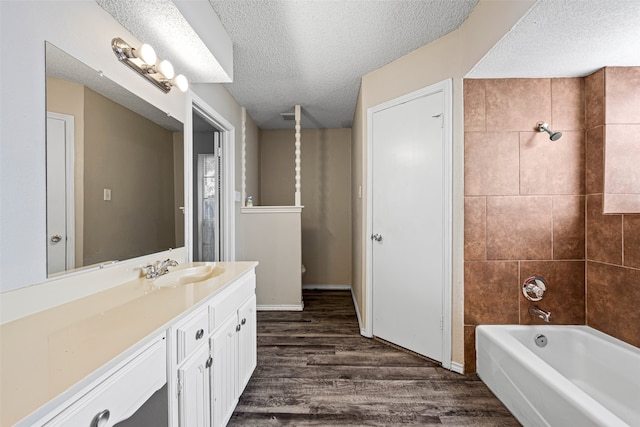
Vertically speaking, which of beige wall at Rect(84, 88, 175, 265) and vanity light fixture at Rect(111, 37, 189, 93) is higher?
Answer: vanity light fixture at Rect(111, 37, 189, 93)

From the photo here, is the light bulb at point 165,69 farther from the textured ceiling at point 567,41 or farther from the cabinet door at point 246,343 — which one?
the textured ceiling at point 567,41

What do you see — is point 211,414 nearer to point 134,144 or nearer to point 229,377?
point 229,377

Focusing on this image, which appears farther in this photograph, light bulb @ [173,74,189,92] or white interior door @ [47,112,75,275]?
light bulb @ [173,74,189,92]

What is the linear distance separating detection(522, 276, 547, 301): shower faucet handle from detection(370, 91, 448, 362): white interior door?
19.3 inches

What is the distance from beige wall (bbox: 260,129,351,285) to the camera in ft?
13.3

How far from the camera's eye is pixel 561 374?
164cm

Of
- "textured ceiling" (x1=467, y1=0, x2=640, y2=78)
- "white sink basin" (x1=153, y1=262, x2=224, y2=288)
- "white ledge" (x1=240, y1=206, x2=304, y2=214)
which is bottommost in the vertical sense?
"white sink basin" (x1=153, y1=262, x2=224, y2=288)

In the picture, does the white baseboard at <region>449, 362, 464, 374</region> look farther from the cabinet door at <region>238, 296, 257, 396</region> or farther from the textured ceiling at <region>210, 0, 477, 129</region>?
the textured ceiling at <region>210, 0, 477, 129</region>

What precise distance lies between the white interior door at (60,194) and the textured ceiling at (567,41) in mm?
1980

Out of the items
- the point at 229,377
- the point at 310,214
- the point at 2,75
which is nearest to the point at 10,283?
the point at 2,75

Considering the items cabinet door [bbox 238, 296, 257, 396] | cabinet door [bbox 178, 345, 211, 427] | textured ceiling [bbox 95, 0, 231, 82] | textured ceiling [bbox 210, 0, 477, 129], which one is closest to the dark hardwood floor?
cabinet door [bbox 238, 296, 257, 396]

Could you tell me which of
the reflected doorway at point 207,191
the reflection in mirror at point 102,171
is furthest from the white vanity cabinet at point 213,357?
the reflected doorway at point 207,191

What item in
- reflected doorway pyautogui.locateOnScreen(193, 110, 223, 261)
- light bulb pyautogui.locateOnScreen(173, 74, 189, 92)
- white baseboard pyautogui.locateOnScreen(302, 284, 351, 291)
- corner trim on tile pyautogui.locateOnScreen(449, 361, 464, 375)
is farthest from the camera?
white baseboard pyautogui.locateOnScreen(302, 284, 351, 291)

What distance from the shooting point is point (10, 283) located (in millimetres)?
871
